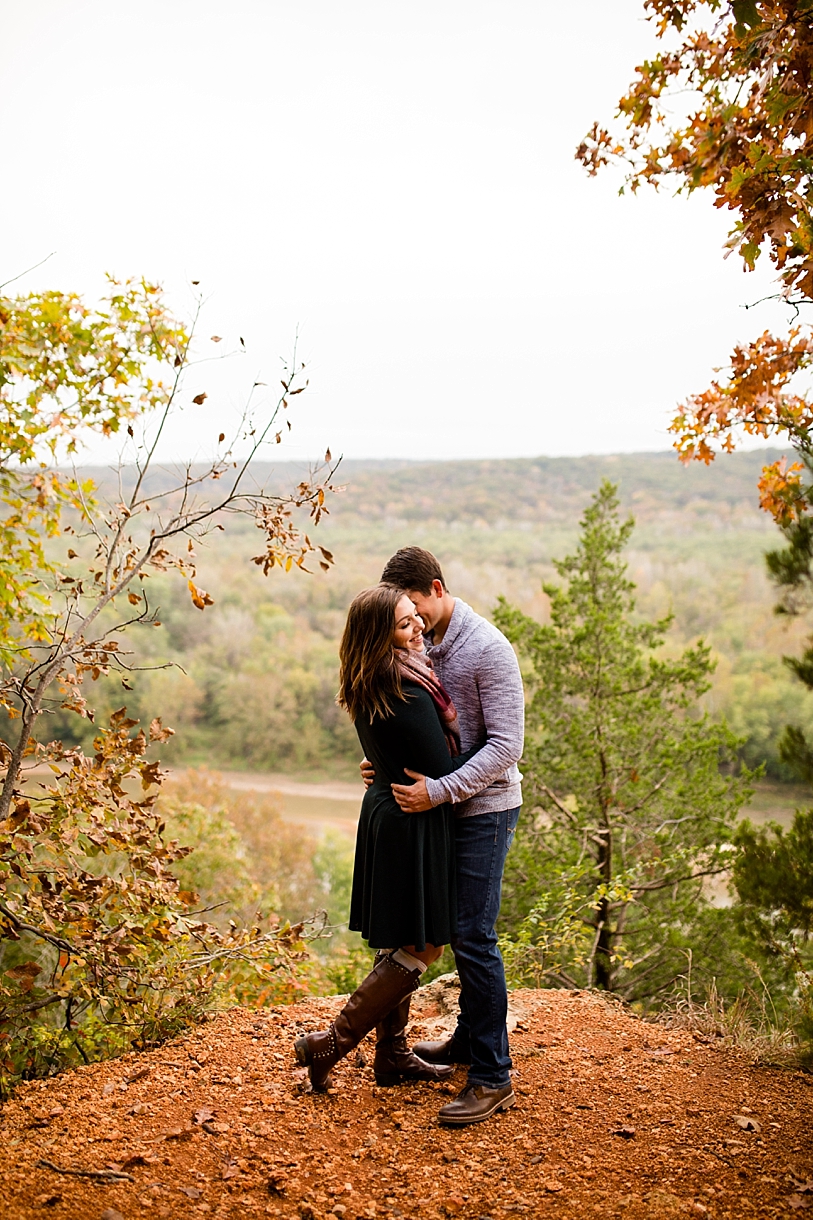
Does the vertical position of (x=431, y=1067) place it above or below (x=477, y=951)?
below

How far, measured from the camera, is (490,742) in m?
2.91

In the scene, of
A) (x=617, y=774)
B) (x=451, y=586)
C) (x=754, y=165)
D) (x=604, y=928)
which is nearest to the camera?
(x=754, y=165)

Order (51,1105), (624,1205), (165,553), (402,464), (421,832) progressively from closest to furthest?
(624,1205), (421,832), (51,1105), (165,553), (402,464)

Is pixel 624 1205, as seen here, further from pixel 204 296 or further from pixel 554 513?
pixel 554 513

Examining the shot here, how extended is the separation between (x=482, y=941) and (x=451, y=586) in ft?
132

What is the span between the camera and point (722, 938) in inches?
334

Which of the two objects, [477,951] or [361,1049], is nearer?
[477,951]

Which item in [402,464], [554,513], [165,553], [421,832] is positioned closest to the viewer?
[421,832]

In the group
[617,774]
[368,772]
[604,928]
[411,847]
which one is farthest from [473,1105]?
[617,774]

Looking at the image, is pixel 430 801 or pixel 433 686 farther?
pixel 433 686

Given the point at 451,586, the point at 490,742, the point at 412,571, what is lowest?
the point at 451,586

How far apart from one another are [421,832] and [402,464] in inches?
3517

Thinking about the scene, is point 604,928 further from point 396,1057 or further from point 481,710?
point 481,710

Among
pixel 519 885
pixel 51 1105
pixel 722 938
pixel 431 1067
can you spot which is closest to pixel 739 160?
pixel 431 1067
